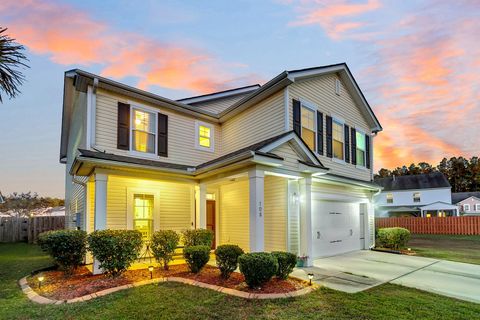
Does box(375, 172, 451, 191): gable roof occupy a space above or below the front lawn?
above

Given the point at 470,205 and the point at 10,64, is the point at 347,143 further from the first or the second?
the point at 470,205

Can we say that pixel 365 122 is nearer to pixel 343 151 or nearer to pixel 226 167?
pixel 343 151

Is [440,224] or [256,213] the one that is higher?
[256,213]

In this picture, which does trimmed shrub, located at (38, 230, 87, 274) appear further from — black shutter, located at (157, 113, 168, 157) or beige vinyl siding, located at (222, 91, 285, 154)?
beige vinyl siding, located at (222, 91, 285, 154)

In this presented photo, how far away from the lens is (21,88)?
7895mm

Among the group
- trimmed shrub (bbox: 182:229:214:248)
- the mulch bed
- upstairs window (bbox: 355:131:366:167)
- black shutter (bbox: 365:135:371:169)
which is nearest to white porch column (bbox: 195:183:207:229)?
trimmed shrub (bbox: 182:229:214:248)

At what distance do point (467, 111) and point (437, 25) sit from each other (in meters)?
10.4

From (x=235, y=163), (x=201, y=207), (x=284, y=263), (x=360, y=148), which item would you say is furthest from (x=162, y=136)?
(x=360, y=148)

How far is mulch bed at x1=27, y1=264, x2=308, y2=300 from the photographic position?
5945 millimetres

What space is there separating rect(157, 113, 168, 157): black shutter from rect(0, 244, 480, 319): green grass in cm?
496

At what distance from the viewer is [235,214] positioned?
432 inches

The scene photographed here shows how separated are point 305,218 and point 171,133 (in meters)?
5.44

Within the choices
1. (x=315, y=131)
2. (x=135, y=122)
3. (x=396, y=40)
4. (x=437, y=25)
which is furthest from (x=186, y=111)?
→ (x=437, y=25)

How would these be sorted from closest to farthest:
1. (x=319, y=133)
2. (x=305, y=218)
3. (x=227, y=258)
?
(x=227, y=258) < (x=305, y=218) < (x=319, y=133)
